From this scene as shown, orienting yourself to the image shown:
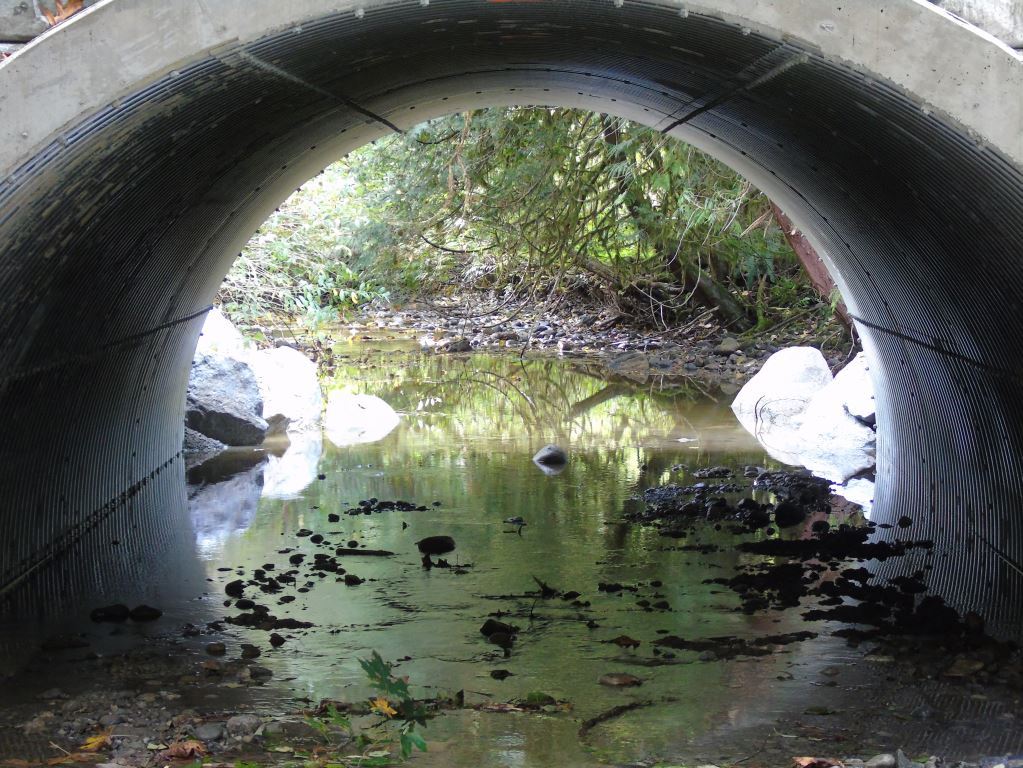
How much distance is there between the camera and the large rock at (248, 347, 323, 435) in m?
11.9

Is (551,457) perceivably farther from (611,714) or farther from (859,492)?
(611,714)

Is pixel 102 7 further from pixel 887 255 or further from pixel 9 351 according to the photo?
pixel 887 255

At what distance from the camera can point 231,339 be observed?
1158 centimetres

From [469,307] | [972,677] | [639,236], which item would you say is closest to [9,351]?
[972,677]

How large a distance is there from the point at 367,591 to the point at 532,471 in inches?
139

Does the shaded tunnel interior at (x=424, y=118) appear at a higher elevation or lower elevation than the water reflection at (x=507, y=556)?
higher

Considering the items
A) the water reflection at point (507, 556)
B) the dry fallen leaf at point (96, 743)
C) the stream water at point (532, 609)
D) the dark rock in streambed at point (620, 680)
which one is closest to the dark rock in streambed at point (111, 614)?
the stream water at point (532, 609)

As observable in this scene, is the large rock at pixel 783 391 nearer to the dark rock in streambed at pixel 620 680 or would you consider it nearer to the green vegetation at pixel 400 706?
the dark rock in streambed at pixel 620 680

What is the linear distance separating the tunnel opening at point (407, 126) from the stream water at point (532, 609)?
37.7 inches

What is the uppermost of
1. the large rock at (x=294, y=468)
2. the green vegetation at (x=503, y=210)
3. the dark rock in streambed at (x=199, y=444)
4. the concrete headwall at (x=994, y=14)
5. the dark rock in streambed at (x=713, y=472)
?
the green vegetation at (x=503, y=210)

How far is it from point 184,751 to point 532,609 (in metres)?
2.15

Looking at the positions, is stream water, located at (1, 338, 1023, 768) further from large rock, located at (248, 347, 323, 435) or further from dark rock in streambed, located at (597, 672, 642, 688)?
large rock, located at (248, 347, 323, 435)

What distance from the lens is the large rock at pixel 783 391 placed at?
39.7 feet

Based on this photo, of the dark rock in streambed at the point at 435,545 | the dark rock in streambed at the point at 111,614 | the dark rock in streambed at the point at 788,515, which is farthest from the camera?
the dark rock in streambed at the point at 788,515
